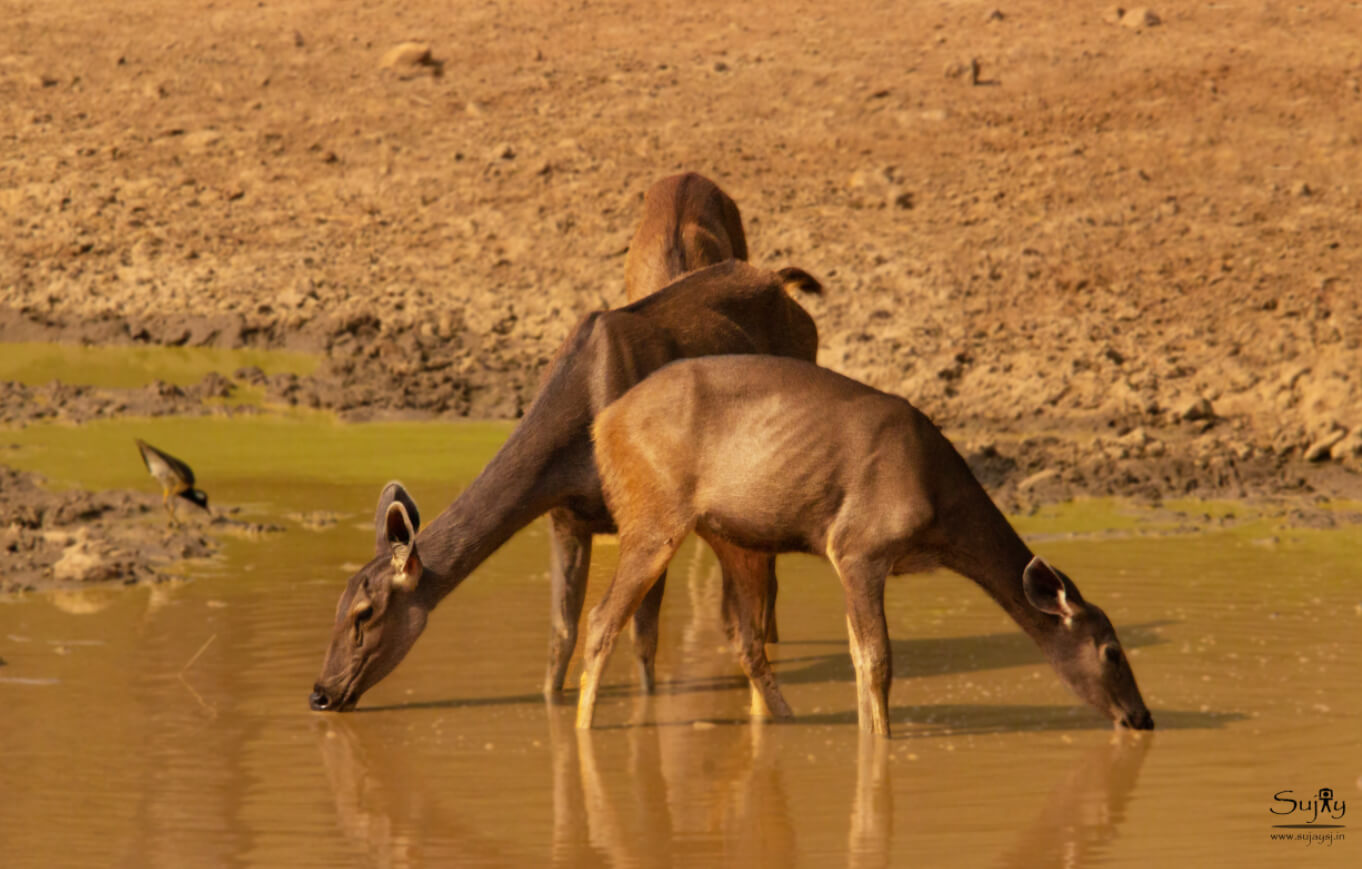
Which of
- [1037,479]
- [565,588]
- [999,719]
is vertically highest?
[565,588]

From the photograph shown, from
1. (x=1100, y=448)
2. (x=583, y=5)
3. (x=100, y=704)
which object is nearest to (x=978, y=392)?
(x=1100, y=448)

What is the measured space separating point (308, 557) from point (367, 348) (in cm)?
670

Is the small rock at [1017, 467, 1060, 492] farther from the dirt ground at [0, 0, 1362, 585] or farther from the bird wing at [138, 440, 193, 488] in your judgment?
the bird wing at [138, 440, 193, 488]

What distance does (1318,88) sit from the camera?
22641 mm

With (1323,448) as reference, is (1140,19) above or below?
above

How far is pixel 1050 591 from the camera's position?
340 inches

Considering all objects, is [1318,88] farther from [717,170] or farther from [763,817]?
[763,817]

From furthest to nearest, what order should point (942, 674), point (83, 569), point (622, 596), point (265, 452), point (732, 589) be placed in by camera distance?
point (265, 452) → point (83, 569) → point (942, 674) → point (732, 589) → point (622, 596)

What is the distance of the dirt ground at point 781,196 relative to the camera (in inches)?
669

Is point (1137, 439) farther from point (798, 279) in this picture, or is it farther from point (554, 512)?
point (554, 512)

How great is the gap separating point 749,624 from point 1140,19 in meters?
17.6

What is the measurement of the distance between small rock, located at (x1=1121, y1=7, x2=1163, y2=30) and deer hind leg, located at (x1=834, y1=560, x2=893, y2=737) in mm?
17830

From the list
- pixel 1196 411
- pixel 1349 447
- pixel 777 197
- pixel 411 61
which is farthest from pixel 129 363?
pixel 1349 447

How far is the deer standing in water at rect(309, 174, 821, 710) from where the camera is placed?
8797mm
